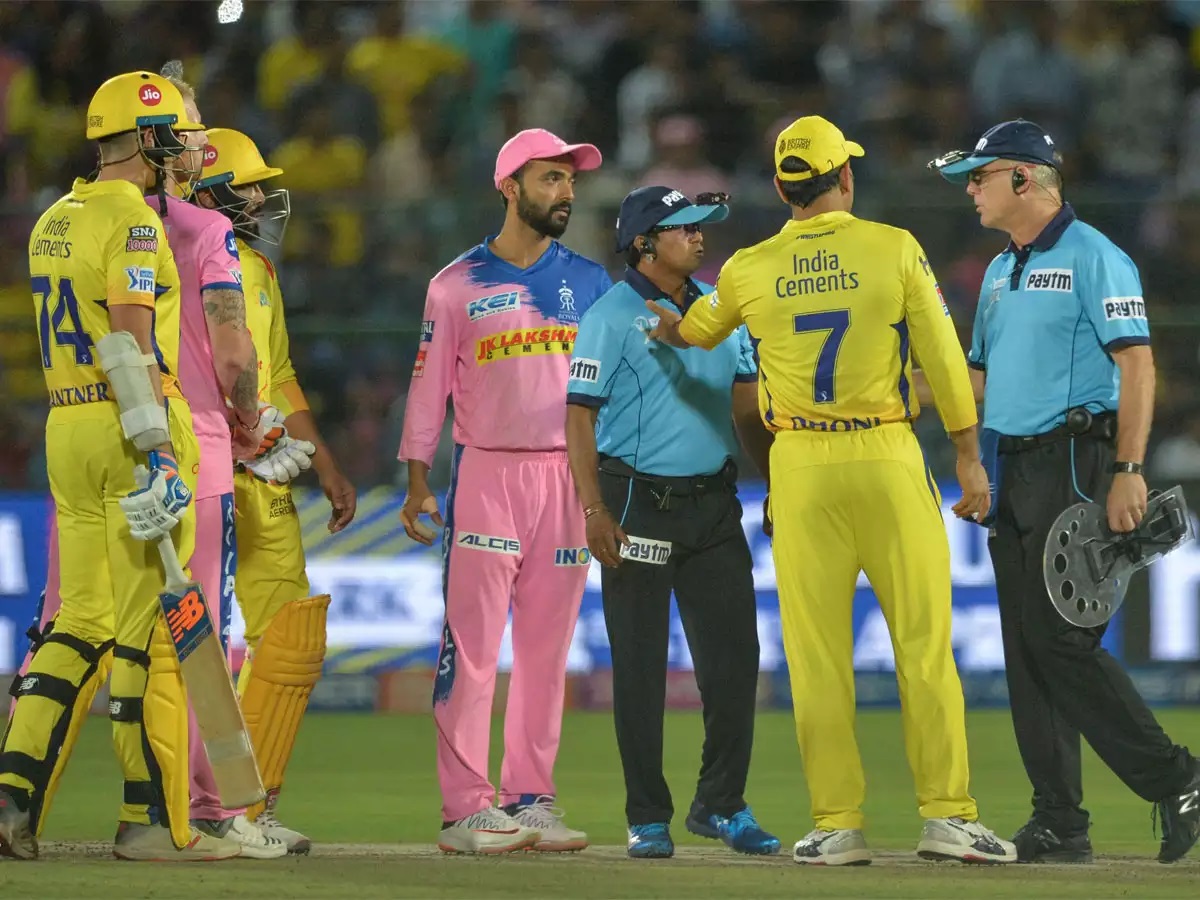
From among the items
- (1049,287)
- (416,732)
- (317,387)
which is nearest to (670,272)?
(1049,287)

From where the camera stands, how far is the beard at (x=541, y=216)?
789 centimetres

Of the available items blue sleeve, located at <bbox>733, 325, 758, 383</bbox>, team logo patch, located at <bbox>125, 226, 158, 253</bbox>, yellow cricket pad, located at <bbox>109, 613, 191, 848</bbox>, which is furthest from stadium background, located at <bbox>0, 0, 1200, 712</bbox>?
team logo patch, located at <bbox>125, 226, 158, 253</bbox>

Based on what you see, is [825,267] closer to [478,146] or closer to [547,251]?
[547,251]

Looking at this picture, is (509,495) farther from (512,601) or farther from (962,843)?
(962,843)

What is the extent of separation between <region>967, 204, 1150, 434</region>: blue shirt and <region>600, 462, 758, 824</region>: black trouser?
1.19 metres

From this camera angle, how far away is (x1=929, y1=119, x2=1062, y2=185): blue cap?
7.18 m

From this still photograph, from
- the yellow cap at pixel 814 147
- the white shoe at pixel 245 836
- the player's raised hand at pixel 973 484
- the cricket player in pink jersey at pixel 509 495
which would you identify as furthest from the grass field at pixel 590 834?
the yellow cap at pixel 814 147

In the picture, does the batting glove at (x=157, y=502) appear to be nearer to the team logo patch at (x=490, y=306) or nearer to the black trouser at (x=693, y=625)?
the team logo patch at (x=490, y=306)

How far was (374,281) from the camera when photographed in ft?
43.9

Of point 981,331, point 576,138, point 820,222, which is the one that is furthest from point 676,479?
point 576,138

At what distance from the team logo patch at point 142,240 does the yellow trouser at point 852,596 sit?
92.0 inches

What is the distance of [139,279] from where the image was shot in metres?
6.81

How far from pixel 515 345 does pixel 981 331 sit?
180cm

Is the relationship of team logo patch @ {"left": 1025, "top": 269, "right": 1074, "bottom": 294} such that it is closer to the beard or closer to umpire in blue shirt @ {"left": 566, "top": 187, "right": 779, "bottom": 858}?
umpire in blue shirt @ {"left": 566, "top": 187, "right": 779, "bottom": 858}
